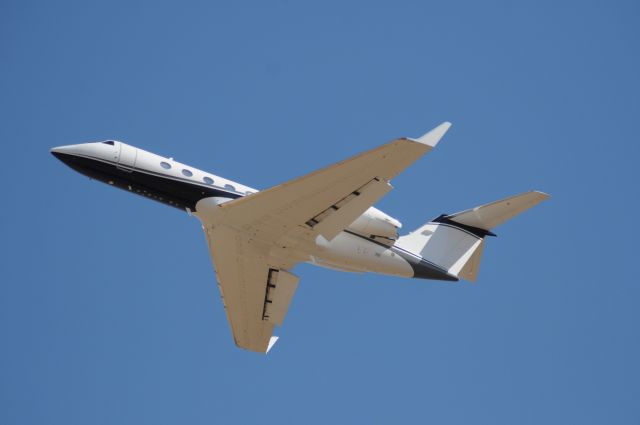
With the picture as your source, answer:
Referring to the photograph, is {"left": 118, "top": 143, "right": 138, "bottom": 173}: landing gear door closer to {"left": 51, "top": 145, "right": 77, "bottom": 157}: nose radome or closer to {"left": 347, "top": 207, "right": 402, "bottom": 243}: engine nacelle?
{"left": 51, "top": 145, "right": 77, "bottom": 157}: nose radome

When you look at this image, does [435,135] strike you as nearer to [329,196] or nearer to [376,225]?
[329,196]

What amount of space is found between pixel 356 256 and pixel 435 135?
18.2ft

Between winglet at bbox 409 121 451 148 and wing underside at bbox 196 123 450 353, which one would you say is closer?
winglet at bbox 409 121 451 148

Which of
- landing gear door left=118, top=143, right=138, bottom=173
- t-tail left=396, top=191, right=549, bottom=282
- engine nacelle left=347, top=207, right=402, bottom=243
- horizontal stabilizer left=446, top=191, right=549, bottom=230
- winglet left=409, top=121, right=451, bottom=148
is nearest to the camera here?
winglet left=409, top=121, right=451, bottom=148

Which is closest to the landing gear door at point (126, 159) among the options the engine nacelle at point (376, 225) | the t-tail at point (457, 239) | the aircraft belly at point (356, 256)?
the aircraft belly at point (356, 256)

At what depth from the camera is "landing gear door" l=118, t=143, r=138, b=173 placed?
1891 cm

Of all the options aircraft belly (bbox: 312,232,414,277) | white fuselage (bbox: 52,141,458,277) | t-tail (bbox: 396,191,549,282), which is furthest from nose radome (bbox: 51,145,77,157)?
t-tail (bbox: 396,191,549,282)

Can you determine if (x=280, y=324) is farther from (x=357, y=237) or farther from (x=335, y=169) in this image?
(x=335, y=169)

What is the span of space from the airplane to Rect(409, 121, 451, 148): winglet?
0.02 meters

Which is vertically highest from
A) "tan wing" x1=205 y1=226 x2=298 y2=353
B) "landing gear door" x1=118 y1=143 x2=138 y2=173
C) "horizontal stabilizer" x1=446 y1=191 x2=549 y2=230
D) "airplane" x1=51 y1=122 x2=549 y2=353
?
"landing gear door" x1=118 y1=143 x2=138 y2=173

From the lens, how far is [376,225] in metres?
19.5

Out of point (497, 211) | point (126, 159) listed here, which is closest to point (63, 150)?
point (126, 159)

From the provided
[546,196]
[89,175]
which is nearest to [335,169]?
[546,196]

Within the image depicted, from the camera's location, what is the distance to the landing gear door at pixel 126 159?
62.0 feet
